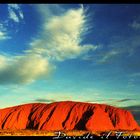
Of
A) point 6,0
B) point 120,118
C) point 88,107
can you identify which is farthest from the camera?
point 120,118

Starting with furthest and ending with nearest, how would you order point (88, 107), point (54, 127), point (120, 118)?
point (120, 118), point (88, 107), point (54, 127)

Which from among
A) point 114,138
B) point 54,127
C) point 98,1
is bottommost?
point 114,138

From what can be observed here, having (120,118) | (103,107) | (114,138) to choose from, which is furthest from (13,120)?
(114,138)

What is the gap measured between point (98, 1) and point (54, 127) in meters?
8.23

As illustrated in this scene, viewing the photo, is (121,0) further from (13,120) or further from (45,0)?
(13,120)

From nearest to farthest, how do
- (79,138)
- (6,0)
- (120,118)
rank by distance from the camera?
(6,0) < (79,138) < (120,118)

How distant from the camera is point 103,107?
53.1 feet

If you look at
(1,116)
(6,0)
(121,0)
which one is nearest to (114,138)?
(121,0)

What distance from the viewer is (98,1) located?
171 inches

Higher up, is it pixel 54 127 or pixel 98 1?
pixel 98 1

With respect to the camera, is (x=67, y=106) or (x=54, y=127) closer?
(x=54, y=127)

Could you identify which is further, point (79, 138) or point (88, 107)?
point (88, 107)

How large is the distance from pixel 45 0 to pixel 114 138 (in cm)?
272

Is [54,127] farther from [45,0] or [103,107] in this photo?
[45,0]
